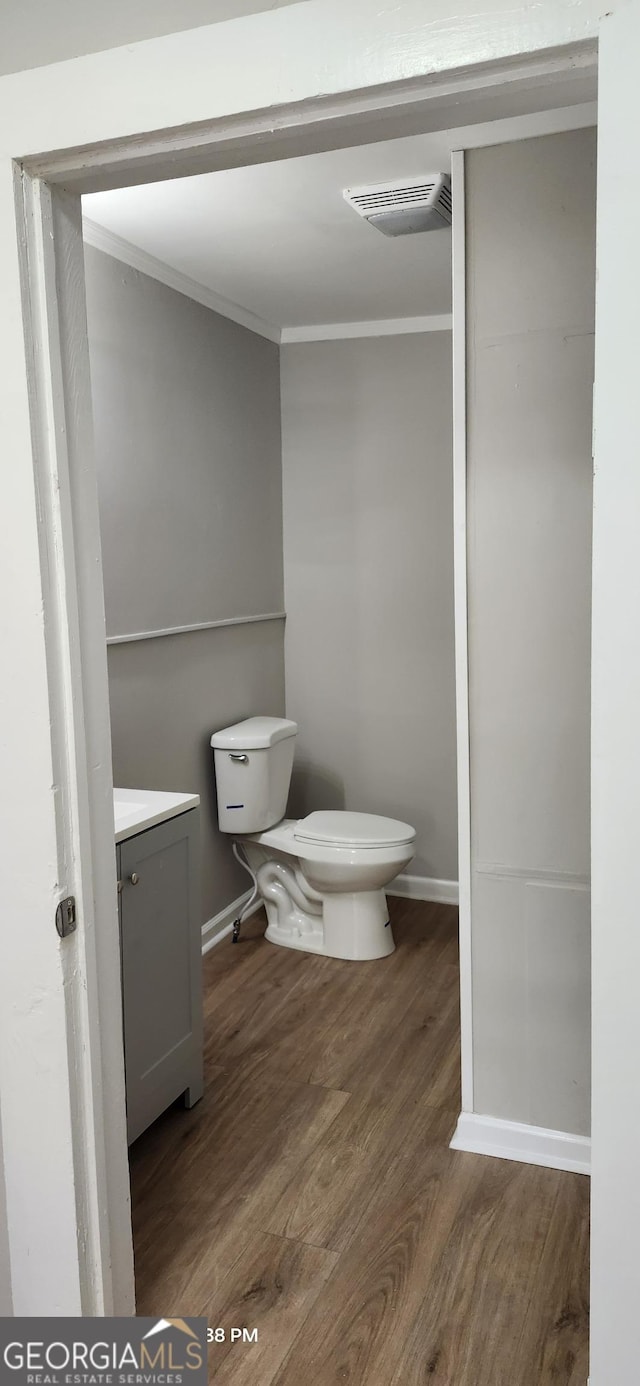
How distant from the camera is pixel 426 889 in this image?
158 inches

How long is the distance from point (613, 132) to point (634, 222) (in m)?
0.09

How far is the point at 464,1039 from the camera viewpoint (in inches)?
91.0

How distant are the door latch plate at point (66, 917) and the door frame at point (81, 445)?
0.01m

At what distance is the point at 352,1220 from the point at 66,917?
1165 mm

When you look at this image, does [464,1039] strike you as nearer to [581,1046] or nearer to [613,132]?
[581,1046]

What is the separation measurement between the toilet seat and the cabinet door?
0.90m

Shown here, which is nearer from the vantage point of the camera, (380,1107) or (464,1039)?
(464,1039)

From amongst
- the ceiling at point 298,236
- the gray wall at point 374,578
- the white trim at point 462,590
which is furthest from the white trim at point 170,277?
the white trim at point 462,590

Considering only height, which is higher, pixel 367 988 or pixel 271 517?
pixel 271 517

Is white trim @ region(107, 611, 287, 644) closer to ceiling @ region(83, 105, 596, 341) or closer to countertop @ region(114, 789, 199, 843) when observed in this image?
countertop @ region(114, 789, 199, 843)

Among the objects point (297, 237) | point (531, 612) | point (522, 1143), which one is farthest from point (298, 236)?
point (522, 1143)

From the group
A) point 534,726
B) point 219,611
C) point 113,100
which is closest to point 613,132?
point 113,100

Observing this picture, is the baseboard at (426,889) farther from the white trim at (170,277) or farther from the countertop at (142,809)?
the white trim at (170,277)

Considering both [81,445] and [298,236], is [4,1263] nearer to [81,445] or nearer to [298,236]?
[81,445]
